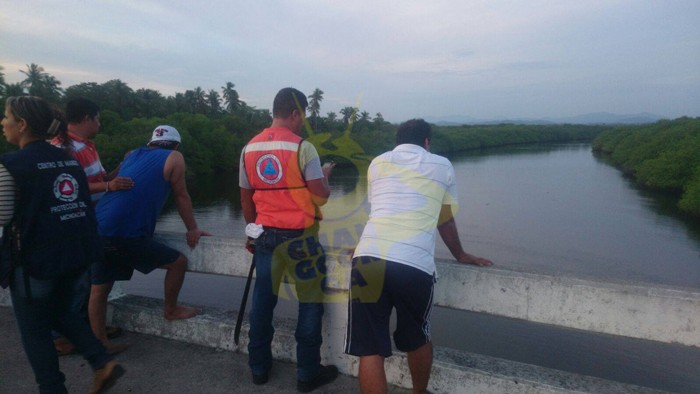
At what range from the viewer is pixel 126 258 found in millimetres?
3156

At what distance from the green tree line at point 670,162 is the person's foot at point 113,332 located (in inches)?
1761

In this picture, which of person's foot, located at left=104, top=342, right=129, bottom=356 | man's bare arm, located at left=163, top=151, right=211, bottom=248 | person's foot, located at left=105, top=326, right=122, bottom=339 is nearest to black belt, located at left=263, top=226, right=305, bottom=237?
man's bare arm, located at left=163, top=151, right=211, bottom=248

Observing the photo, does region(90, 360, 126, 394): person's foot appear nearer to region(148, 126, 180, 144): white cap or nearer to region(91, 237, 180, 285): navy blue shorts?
region(91, 237, 180, 285): navy blue shorts

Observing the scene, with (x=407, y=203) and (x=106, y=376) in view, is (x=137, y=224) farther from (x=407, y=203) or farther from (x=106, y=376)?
(x=407, y=203)

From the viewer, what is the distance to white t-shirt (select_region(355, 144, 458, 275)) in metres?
2.39

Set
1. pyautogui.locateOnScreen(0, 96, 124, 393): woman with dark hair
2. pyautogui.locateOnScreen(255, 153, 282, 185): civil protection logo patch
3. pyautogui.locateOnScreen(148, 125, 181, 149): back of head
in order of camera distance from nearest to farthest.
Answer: pyautogui.locateOnScreen(0, 96, 124, 393): woman with dark hair < pyautogui.locateOnScreen(255, 153, 282, 185): civil protection logo patch < pyautogui.locateOnScreen(148, 125, 181, 149): back of head

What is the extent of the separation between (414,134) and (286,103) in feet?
2.57

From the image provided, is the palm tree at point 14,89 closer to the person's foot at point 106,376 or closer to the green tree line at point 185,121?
the green tree line at point 185,121

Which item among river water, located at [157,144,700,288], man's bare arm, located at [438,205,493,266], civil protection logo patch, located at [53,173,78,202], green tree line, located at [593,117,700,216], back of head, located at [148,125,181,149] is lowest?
river water, located at [157,144,700,288]

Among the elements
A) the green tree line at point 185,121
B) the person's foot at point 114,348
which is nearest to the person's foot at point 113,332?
the person's foot at point 114,348

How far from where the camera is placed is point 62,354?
3.17m

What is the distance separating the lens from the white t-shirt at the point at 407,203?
239cm

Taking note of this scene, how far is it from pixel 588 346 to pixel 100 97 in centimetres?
5761

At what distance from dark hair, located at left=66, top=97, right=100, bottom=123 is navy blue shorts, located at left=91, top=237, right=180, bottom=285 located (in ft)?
3.02
